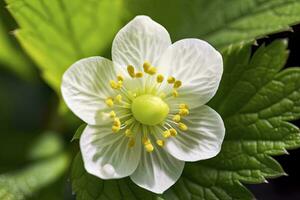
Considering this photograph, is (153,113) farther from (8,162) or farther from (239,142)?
(8,162)

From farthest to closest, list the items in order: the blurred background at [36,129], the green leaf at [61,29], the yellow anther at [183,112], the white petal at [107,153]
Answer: the blurred background at [36,129], the green leaf at [61,29], the yellow anther at [183,112], the white petal at [107,153]

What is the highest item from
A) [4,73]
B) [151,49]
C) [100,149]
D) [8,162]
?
[151,49]

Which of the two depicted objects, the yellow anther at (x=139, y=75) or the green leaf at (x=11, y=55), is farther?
the green leaf at (x=11, y=55)

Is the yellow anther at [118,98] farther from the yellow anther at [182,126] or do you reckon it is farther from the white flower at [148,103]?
the yellow anther at [182,126]

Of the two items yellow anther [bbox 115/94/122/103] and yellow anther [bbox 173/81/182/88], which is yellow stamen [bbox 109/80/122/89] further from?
yellow anther [bbox 173/81/182/88]

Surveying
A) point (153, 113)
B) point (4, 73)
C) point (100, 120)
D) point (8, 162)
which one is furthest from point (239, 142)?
point (4, 73)

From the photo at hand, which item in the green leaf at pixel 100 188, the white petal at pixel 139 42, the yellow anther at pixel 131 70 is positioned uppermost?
the white petal at pixel 139 42

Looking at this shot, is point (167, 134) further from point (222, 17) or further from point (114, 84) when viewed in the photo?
point (222, 17)

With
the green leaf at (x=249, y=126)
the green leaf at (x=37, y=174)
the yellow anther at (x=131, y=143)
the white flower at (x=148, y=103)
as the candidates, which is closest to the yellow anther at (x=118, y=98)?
the white flower at (x=148, y=103)
